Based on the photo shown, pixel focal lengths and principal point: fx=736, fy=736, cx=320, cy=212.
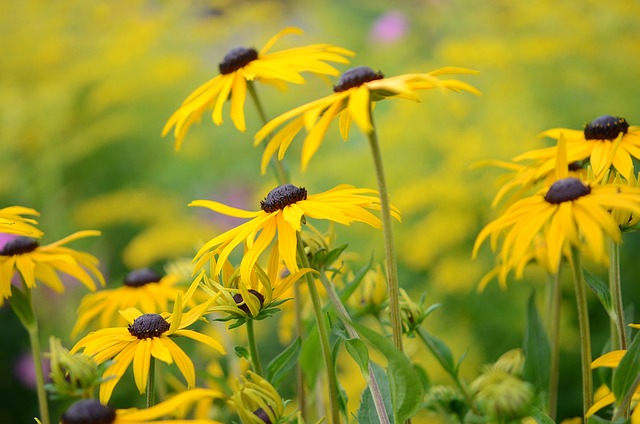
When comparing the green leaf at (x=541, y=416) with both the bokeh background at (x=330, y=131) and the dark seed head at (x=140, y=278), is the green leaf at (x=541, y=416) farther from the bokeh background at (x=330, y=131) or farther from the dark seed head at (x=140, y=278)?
the bokeh background at (x=330, y=131)

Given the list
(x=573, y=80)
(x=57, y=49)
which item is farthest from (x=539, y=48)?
(x=57, y=49)

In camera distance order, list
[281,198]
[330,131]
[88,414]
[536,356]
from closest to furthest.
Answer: [88,414] → [281,198] → [536,356] → [330,131]

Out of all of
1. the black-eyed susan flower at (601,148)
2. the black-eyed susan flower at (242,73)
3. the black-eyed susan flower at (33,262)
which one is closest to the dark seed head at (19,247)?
the black-eyed susan flower at (33,262)

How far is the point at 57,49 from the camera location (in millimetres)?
1779

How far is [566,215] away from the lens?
1.18 ft

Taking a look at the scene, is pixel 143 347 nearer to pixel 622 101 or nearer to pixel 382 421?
pixel 382 421

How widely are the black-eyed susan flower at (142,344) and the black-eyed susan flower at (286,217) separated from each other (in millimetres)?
33

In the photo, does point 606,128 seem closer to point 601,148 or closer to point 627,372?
point 601,148

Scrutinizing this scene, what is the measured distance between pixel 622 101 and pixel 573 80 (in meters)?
0.09

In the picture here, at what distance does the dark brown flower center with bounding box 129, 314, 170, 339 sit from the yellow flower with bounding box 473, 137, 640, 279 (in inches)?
7.2

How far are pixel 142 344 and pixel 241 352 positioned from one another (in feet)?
0.24

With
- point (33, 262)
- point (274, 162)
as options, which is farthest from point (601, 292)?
point (33, 262)

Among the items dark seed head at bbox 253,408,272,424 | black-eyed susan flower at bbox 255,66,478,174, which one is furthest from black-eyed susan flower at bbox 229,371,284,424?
black-eyed susan flower at bbox 255,66,478,174

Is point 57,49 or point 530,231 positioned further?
point 57,49
